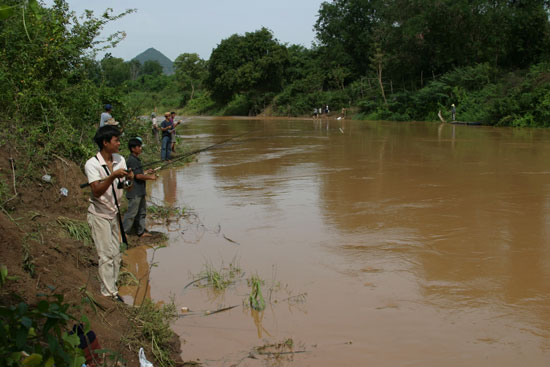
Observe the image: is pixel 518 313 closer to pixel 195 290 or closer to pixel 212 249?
pixel 195 290

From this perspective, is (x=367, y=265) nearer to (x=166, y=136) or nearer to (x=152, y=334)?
(x=152, y=334)

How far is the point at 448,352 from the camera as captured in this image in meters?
3.83

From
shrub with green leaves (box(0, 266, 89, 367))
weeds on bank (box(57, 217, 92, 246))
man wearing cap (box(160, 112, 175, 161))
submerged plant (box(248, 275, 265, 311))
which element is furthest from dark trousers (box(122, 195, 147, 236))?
man wearing cap (box(160, 112, 175, 161))

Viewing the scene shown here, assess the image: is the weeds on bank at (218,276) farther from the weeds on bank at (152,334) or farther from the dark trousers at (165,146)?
the dark trousers at (165,146)

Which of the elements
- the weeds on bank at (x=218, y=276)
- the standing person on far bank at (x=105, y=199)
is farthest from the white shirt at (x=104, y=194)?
the weeds on bank at (x=218, y=276)

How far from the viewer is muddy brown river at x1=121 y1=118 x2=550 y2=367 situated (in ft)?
13.0

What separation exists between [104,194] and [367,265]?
3015 millimetres

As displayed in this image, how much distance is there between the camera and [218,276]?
5.29 m

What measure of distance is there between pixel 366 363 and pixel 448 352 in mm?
661

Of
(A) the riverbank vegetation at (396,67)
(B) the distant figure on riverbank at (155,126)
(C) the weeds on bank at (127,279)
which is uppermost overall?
(A) the riverbank vegetation at (396,67)

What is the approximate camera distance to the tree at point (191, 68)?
69312mm

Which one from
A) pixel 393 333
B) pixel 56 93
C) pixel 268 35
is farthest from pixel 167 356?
pixel 268 35

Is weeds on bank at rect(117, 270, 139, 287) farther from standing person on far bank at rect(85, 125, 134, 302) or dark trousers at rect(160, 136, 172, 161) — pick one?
dark trousers at rect(160, 136, 172, 161)

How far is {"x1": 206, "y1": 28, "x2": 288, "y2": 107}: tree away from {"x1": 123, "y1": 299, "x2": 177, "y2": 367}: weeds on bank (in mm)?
50744
